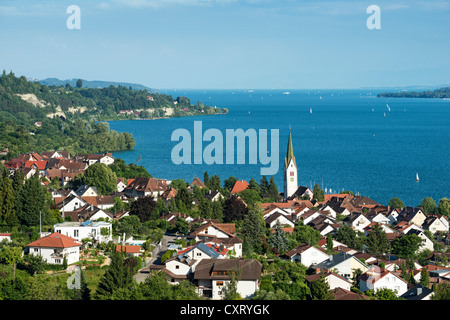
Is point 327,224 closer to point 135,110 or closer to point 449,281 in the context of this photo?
point 449,281

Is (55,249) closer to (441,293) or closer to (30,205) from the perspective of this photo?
(30,205)

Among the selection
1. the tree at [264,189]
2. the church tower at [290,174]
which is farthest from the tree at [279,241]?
the church tower at [290,174]

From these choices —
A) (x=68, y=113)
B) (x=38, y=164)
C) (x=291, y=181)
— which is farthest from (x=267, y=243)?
(x=68, y=113)

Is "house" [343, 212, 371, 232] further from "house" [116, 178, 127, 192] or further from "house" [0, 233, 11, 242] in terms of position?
"house" [0, 233, 11, 242]

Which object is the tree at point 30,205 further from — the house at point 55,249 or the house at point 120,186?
the house at point 120,186

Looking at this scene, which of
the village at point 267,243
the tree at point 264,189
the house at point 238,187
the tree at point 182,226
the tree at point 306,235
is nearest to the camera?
the village at point 267,243

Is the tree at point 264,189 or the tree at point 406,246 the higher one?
the tree at point 264,189

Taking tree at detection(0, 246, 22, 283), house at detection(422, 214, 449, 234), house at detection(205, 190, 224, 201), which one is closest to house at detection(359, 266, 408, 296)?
tree at detection(0, 246, 22, 283)
